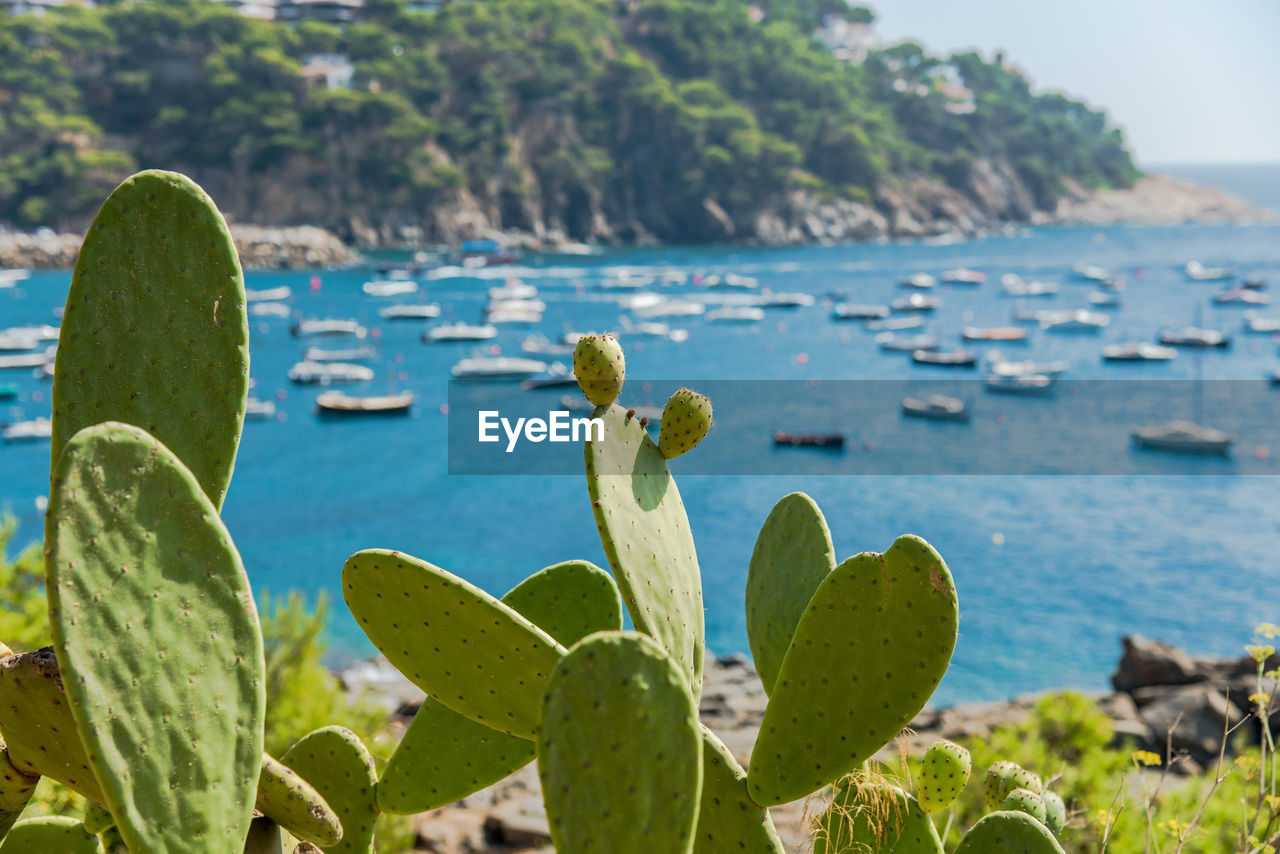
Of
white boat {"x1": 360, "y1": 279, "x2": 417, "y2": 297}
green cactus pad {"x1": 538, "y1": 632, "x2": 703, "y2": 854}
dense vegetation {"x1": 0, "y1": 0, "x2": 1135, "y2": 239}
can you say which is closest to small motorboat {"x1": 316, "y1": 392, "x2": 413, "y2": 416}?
white boat {"x1": 360, "y1": 279, "x2": 417, "y2": 297}

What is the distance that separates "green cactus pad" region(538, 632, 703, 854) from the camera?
0.95 m

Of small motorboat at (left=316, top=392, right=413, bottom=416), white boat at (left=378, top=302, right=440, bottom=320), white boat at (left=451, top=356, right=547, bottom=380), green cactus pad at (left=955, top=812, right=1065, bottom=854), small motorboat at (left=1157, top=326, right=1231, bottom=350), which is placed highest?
green cactus pad at (left=955, top=812, right=1065, bottom=854)

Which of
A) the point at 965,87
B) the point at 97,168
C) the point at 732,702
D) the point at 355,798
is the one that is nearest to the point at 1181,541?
the point at 732,702

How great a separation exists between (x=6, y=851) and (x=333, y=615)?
15212 millimetres

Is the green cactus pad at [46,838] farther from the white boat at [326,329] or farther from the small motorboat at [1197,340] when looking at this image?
the small motorboat at [1197,340]

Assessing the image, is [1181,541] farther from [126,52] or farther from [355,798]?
[126,52]

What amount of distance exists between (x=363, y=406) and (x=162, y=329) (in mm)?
30033

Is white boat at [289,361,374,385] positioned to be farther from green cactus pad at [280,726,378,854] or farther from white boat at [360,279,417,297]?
green cactus pad at [280,726,378,854]

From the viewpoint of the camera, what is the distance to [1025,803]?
174 cm

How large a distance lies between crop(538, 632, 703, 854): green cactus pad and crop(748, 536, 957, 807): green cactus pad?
1.34 ft

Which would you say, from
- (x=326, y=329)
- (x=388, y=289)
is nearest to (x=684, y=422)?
(x=326, y=329)

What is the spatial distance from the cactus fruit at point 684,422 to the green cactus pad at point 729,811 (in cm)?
42

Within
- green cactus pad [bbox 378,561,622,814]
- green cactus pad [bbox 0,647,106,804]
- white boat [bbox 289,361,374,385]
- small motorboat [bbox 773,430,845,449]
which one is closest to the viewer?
green cactus pad [bbox 0,647,106,804]
